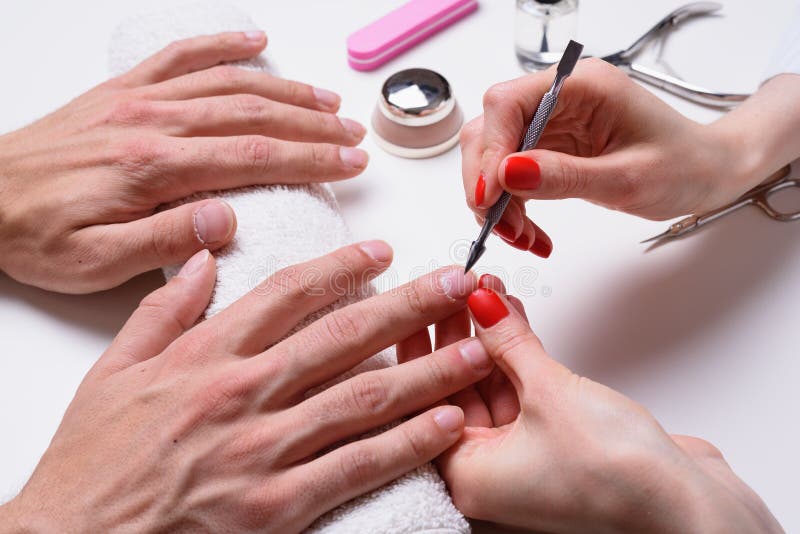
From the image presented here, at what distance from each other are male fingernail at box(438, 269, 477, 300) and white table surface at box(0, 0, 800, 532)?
0.53 ft

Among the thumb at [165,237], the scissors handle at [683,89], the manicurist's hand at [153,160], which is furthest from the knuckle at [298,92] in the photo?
the scissors handle at [683,89]

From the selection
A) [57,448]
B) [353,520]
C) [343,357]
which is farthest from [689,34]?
[57,448]

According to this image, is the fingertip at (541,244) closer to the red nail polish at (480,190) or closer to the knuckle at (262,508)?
the red nail polish at (480,190)

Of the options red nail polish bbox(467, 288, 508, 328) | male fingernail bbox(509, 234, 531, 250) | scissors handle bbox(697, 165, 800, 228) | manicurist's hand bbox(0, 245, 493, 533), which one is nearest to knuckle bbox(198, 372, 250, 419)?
manicurist's hand bbox(0, 245, 493, 533)

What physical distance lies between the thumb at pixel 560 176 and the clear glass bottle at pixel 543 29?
38 cm

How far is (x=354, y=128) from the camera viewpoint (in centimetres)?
96

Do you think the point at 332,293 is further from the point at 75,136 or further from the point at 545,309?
the point at 75,136

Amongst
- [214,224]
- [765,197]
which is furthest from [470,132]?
[765,197]

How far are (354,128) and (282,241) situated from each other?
0.26 m

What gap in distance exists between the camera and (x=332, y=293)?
73 cm

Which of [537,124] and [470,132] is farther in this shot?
[470,132]

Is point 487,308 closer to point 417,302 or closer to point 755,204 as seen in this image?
point 417,302

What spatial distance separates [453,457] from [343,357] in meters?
0.14

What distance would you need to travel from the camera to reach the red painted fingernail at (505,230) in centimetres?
78
